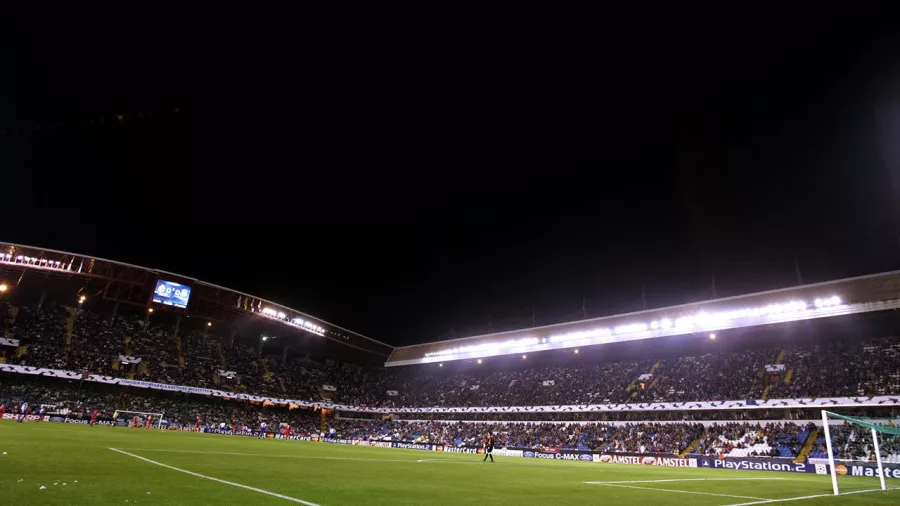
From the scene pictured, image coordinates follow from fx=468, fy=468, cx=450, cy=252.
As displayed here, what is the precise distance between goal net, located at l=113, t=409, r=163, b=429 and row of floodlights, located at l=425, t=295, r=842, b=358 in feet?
112

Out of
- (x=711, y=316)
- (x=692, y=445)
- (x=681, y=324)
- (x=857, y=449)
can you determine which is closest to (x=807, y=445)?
(x=857, y=449)

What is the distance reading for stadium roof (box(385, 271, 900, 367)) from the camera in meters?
32.3

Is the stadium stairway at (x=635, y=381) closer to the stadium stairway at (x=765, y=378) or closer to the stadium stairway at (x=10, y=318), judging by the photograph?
the stadium stairway at (x=765, y=378)

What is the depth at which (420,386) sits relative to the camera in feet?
219

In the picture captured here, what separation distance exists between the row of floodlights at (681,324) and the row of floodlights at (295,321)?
2125 cm

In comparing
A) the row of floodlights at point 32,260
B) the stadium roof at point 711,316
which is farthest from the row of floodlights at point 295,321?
the row of floodlights at point 32,260

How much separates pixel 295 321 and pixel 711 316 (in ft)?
150

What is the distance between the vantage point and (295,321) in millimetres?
58531

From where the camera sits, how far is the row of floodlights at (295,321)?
55.8 metres

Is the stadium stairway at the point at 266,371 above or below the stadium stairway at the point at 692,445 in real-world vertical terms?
above

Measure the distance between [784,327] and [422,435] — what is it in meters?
37.3

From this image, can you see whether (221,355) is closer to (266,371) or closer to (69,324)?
(266,371)

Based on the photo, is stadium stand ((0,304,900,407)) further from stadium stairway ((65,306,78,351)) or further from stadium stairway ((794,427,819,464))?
stadium stairway ((794,427,819,464))

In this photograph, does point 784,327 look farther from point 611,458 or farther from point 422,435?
point 422,435
